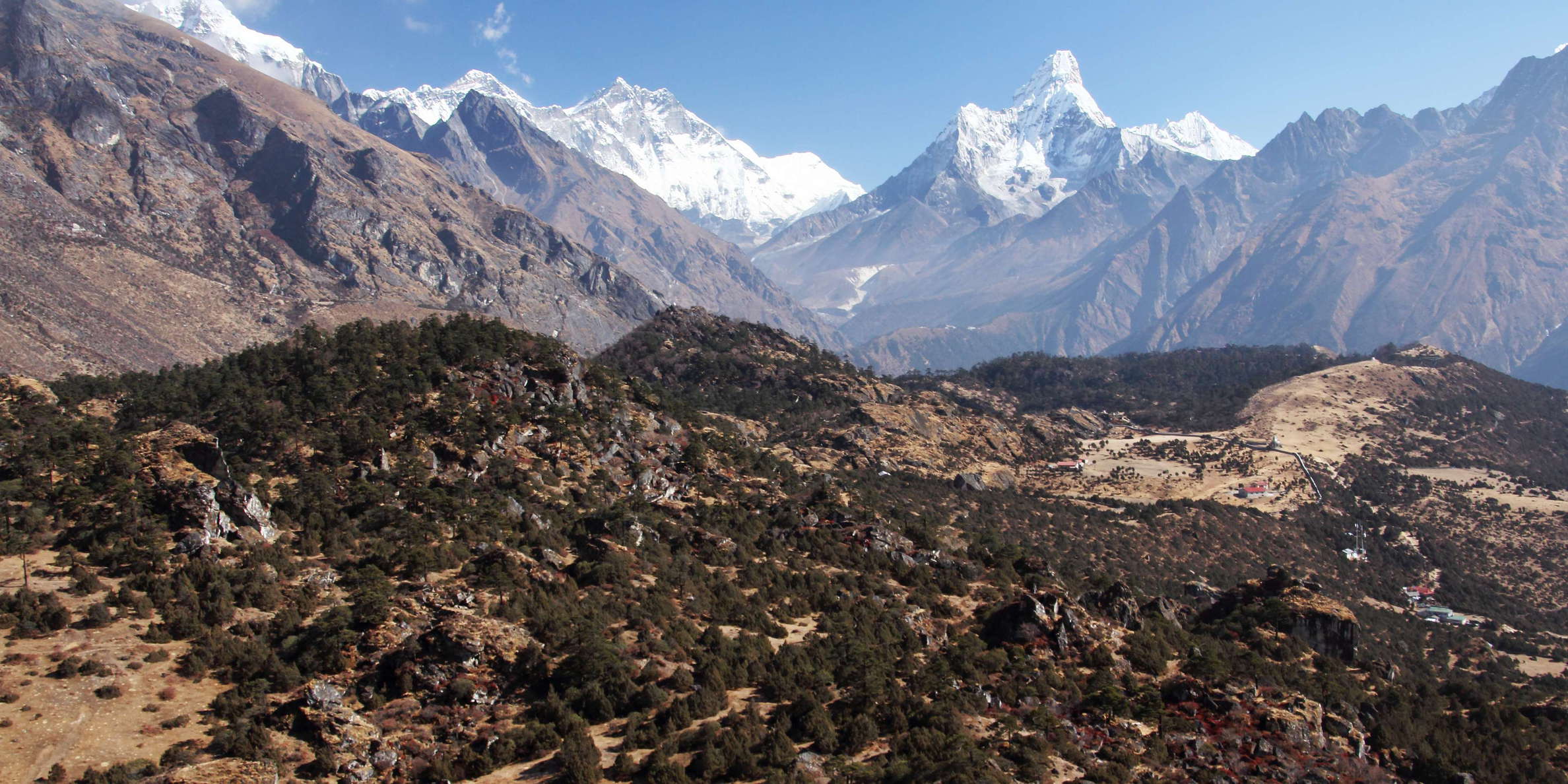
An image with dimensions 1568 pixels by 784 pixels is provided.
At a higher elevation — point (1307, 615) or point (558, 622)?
point (558, 622)

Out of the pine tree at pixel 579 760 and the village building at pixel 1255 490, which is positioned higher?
the pine tree at pixel 579 760

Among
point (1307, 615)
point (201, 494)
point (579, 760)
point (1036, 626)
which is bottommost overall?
point (1307, 615)

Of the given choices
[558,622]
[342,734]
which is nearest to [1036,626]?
[558,622]

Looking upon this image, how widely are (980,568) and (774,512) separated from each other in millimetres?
16008

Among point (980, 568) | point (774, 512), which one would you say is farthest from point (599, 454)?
point (980, 568)

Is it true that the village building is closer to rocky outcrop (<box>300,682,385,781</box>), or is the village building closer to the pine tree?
the pine tree

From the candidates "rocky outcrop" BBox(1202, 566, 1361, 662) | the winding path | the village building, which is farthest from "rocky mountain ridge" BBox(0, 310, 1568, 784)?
the winding path

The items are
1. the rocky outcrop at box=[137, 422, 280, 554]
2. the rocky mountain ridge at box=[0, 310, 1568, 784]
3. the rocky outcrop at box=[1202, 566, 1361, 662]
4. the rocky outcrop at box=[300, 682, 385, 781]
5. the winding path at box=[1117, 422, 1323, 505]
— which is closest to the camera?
the rocky outcrop at box=[300, 682, 385, 781]

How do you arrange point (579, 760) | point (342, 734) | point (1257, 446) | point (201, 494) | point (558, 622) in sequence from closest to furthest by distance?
1. point (579, 760)
2. point (342, 734)
3. point (558, 622)
4. point (201, 494)
5. point (1257, 446)

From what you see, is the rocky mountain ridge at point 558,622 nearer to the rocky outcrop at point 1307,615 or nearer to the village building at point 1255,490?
the rocky outcrop at point 1307,615

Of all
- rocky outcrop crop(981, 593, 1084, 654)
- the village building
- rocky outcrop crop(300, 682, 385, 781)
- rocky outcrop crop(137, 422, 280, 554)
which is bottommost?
the village building

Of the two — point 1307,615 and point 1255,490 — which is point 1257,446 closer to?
point 1255,490

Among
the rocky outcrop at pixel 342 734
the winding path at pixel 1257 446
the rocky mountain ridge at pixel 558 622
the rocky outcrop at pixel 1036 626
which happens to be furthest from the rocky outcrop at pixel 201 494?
the winding path at pixel 1257 446

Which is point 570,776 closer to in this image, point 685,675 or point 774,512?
point 685,675
